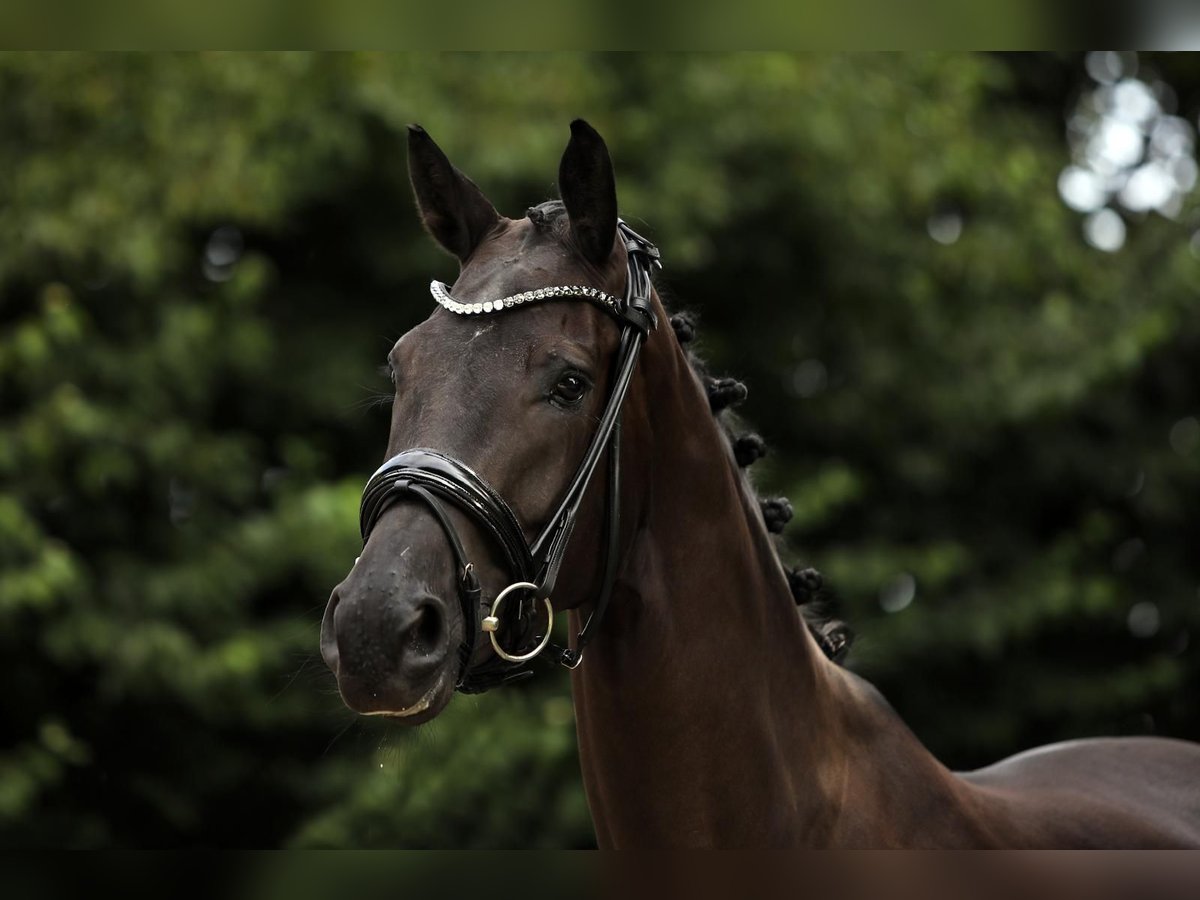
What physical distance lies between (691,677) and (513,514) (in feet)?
1.86

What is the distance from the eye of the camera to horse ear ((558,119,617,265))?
2.54 m

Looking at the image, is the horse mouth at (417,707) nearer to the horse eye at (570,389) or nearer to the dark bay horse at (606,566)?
the dark bay horse at (606,566)

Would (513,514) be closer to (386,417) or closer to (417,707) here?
(417,707)

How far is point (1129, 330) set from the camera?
8844 millimetres

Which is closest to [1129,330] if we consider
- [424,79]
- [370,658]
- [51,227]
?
[424,79]

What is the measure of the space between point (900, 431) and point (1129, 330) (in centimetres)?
161

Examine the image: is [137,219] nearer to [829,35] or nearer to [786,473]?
[786,473]

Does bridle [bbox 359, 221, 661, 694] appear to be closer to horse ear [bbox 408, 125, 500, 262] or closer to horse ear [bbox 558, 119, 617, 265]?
horse ear [bbox 558, 119, 617, 265]

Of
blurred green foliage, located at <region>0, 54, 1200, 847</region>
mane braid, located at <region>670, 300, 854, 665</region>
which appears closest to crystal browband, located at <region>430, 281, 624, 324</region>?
mane braid, located at <region>670, 300, 854, 665</region>

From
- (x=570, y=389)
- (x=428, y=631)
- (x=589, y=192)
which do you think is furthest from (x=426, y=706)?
(x=589, y=192)

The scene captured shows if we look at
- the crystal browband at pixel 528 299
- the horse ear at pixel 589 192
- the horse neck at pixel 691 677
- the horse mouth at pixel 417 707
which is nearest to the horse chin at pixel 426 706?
the horse mouth at pixel 417 707

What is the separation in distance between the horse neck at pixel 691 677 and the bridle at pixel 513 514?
98 mm

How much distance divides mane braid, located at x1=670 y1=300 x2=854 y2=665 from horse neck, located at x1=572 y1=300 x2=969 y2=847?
4.6 inches

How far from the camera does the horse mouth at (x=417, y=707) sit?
2150 millimetres
